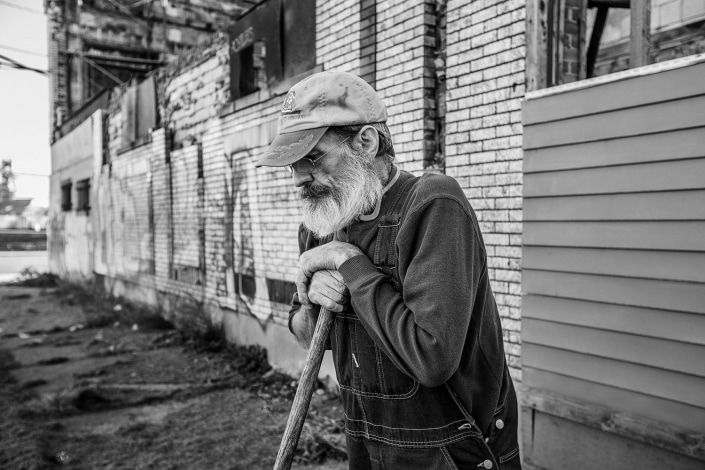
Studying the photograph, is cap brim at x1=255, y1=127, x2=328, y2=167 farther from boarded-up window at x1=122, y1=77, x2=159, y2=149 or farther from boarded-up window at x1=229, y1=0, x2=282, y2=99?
boarded-up window at x1=122, y1=77, x2=159, y2=149

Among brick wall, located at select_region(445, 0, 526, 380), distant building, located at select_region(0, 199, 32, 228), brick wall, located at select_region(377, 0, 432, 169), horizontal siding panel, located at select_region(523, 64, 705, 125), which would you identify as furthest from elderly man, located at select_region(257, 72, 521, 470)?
distant building, located at select_region(0, 199, 32, 228)

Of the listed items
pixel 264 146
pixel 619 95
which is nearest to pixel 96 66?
pixel 264 146

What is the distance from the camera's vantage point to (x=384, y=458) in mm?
1652

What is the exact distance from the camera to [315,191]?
1.78 metres

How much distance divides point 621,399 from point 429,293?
101 inches

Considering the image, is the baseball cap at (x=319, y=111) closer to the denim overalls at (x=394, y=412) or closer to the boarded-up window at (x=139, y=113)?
the denim overalls at (x=394, y=412)

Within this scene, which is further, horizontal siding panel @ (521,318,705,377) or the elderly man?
horizontal siding panel @ (521,318,705,377)

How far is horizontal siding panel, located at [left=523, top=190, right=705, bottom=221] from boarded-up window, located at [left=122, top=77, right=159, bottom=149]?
8.38 m

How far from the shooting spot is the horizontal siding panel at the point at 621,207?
3035 mm

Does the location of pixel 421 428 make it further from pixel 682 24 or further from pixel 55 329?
pixel 55 329

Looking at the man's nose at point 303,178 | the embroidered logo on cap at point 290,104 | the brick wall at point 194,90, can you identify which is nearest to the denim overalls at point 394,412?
the man's nose at point 303,178

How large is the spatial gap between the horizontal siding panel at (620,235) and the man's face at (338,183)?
2108 millimetres

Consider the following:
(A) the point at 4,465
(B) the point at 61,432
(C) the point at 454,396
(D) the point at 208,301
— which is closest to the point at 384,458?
(C) the point at 454,396

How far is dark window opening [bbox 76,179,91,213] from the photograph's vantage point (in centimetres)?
1515
